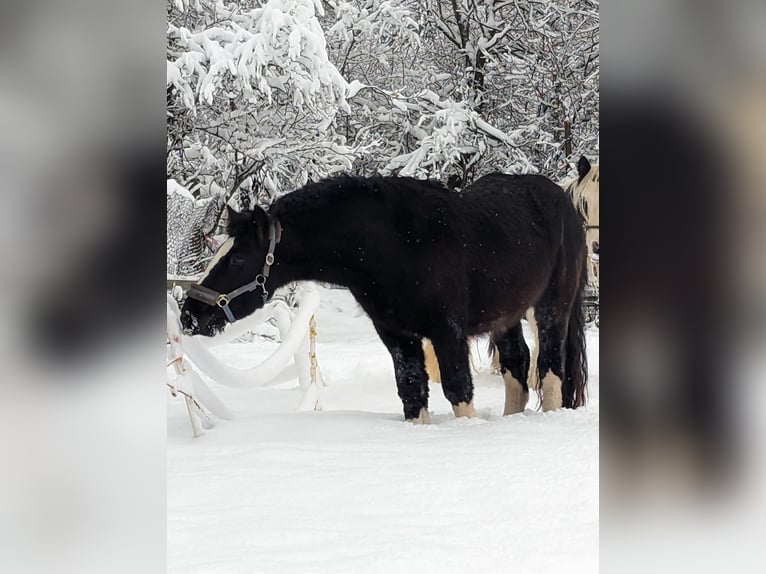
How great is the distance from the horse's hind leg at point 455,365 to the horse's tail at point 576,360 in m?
0.79

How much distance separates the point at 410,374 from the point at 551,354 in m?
0.87

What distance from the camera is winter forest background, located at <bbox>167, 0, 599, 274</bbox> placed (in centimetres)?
441

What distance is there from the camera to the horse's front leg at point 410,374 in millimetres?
2715

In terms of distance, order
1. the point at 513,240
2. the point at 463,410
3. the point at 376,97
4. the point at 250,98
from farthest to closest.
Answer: the point at 376,97 → the point at 250,98 → the point at 513,240 → the point at 463,410

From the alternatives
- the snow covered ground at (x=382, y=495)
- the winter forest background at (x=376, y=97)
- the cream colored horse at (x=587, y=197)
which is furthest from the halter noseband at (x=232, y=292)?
the winter forest background at (x=376, y=97)

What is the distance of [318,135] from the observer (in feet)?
18.9

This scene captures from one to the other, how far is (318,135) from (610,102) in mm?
5575

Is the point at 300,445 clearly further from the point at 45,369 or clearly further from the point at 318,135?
the point at 318,135

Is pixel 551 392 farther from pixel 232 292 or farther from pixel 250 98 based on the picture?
pixel 250 98

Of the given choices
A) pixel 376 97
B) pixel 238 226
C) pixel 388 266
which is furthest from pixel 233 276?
pixel 376 97

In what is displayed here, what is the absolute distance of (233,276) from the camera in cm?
269

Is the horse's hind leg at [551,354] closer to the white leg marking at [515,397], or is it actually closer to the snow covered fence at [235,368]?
the white leg marking at [515,397]

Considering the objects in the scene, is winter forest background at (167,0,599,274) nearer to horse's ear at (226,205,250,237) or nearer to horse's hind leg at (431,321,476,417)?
horse's ear at (226,205,250,237)

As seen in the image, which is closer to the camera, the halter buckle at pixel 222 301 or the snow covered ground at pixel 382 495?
the snow covered ground at pixel 382 495
